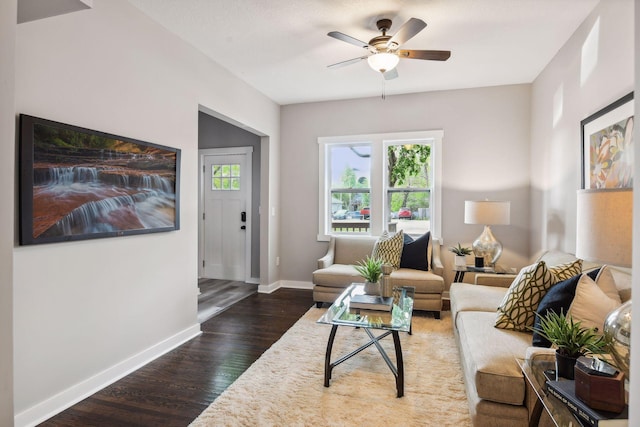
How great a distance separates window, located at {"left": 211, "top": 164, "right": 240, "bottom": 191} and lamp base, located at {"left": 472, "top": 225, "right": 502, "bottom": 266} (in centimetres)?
353

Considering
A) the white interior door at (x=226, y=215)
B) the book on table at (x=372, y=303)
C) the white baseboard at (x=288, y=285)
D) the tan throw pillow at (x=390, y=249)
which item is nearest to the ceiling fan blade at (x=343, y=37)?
the book on table at (x=372, y=303)

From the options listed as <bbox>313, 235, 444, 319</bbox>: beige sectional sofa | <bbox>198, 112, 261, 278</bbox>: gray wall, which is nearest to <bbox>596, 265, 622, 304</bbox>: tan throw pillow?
<bbox>313, 235, 444, 319</bbox>: beige sectional sofa

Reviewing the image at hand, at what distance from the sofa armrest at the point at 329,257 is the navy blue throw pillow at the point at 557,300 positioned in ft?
Result: 8.74

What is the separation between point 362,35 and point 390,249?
2.41m

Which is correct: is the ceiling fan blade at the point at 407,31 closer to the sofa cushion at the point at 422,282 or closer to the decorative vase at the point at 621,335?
the decorative vase at the point at 621,335

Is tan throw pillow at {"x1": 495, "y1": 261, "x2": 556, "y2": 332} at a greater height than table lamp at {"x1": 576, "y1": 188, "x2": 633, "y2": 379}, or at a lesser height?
lesser

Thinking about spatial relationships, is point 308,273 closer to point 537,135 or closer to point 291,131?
point 291,131

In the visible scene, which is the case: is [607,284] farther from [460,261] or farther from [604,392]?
[460,261]

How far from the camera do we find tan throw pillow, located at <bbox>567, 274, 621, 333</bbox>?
175cm

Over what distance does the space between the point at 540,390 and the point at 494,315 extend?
1200mm

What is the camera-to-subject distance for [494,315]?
98.0 inches

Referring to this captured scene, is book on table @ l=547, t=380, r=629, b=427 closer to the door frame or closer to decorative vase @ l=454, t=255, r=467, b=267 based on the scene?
decorative vase @ l=454, t=255, r=467, b=267

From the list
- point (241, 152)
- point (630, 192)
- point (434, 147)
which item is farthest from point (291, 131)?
point (630, 192)

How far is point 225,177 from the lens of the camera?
5.59 metres
